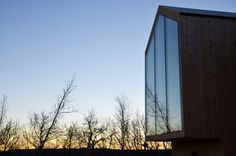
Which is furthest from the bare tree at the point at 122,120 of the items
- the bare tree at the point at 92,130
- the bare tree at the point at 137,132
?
the bare tree at the point at 92,130

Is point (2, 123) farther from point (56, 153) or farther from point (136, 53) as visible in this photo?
point (136, 53)

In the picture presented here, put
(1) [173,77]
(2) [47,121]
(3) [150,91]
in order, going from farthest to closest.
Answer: (2) [47,121], (3) [150,91], (1) [173,77]

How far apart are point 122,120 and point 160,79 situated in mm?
18153

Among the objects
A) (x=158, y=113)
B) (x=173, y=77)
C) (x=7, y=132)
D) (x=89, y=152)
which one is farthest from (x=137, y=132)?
(x=173, y=77)

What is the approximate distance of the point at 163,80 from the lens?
41.5 ft

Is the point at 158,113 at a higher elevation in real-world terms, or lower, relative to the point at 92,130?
lower

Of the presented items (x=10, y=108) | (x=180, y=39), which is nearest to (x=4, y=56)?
(x=10, y=108)

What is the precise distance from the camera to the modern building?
9938 millimetres

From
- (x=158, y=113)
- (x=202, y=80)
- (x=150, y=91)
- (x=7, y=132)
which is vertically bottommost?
(x=158, y=113)

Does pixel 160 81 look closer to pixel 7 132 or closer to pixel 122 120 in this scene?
pixel 7 132

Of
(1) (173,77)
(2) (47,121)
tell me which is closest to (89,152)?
(2) (47,121)

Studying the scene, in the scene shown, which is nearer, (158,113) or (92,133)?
(158,113)

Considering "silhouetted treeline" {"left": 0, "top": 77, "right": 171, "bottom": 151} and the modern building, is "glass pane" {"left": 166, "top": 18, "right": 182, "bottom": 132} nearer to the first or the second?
the modern building

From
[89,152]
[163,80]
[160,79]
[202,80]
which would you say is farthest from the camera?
[89,152]
